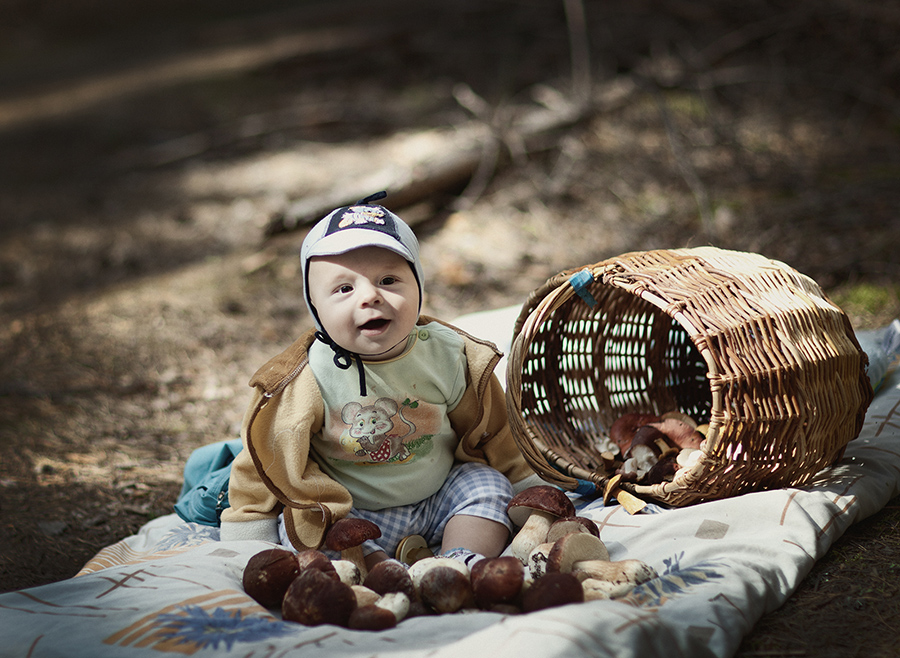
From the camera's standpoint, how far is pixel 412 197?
5.12 metres

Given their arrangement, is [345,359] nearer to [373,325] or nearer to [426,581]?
[373,325]

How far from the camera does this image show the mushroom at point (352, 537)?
6.28ft

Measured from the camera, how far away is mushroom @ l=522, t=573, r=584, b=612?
63.6 inches

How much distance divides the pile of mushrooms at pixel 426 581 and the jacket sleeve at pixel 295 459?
0.31 feet

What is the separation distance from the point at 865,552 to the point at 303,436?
153cm

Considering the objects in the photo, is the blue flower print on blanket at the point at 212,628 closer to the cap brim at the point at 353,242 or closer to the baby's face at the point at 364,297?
the baby's face at the point at 364,297

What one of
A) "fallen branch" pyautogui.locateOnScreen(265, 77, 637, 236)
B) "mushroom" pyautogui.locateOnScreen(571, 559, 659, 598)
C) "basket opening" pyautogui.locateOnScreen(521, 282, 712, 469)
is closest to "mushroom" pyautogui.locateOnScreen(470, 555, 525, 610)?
"mushroom" pyautogui.locateOnScreen(571, 559, 659, 598)

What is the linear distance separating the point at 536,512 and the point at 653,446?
1.66ft

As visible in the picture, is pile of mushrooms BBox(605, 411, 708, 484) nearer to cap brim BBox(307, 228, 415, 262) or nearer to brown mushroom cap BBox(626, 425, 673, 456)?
brown mushroom cap BBox(626, 425, 673, 456)

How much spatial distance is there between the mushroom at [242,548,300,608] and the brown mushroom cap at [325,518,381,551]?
139 millimetres

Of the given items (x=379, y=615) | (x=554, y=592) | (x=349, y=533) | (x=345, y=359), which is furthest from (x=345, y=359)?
(x=554, y=592)

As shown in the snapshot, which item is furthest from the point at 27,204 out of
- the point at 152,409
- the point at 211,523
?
the point at 211,523

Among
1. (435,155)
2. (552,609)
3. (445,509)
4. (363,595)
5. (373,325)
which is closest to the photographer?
(552,609)

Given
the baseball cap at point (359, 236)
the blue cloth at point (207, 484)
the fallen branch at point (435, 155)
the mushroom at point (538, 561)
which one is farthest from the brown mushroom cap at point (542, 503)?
the fallen branch at point (435, 155)
